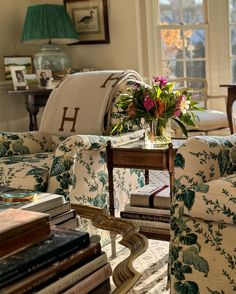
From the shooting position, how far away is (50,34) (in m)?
4.44

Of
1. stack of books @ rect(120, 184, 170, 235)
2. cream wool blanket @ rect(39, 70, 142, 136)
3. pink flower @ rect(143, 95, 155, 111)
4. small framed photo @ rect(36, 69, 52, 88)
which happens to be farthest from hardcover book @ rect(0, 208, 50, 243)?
small framed photo @ rect(36, 69, 52, 88)

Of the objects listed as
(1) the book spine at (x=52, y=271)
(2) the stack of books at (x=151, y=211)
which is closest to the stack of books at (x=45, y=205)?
(1) the book spine at (x=52, y=271)

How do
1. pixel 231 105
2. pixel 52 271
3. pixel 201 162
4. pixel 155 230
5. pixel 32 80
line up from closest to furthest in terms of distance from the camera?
pixel 52 271, pixel 201 162, pixel 155 230, pixel 231 105, pixel 32 80

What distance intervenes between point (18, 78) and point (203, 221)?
10.4ft

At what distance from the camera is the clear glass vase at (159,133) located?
2.31m

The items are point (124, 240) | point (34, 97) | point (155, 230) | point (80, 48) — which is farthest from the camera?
point (80, 48)

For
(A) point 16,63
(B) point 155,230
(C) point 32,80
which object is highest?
(A) point 16,63

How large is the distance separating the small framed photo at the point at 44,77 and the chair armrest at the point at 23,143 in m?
1.51

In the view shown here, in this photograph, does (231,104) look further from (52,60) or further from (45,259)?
(45,259)

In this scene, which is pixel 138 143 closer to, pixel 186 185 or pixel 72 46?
pixel 186 185

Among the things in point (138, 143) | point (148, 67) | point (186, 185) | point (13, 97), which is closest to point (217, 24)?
point (148, 67)

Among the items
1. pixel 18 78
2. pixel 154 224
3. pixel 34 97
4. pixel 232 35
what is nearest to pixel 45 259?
pixel 154 224

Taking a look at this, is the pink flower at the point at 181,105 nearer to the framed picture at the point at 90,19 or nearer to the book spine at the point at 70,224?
the book spine at the point at 70,224

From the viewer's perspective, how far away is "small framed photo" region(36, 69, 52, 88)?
4.38m
